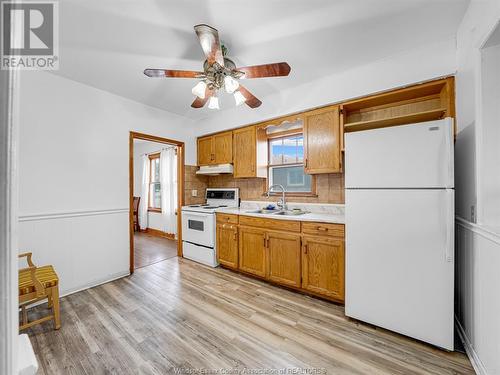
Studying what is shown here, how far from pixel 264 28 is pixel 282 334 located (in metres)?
2.61

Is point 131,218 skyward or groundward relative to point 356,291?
skyward

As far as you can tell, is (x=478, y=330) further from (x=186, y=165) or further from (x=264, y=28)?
(x=186, y=165)

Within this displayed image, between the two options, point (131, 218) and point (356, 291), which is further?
point (131, 218)

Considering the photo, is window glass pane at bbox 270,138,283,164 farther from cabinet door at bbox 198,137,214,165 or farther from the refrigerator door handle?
the refrigerator door handle

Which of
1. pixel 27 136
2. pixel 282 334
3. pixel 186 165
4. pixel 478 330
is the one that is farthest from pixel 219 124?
pixel 478 330

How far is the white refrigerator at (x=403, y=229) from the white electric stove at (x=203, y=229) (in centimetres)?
203

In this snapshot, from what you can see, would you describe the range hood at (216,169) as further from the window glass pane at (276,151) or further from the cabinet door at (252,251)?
the cabinet door at (252,251)

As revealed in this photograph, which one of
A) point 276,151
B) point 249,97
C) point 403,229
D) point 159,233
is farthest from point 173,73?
point 159,233

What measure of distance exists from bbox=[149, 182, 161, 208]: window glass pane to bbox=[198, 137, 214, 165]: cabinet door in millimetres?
2405

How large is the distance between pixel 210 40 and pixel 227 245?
2.54 m

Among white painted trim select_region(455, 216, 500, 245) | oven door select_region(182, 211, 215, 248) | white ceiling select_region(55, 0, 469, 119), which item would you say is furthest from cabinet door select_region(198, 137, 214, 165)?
white painted trim select_region(455, 216, 500, 245)

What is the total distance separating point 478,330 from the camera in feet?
4.79

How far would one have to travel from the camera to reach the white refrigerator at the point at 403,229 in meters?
1.62

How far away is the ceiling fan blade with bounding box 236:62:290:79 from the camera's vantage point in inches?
66.7
